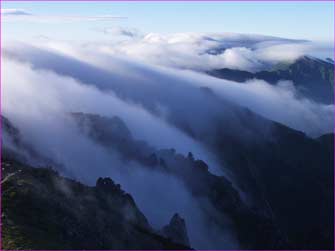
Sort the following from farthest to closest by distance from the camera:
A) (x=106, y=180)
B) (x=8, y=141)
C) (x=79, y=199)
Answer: (x=8, y=141) → (x=106, y=180) → (x=79, y=199)

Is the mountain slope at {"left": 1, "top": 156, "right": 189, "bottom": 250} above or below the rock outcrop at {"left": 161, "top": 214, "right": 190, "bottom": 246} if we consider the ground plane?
above

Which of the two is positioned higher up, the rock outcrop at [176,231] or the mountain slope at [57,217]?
the mountain slope at [57,217]

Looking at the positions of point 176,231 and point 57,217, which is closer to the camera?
point 57,217

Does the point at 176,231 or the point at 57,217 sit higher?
the point at 57,217

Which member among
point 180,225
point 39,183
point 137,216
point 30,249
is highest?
point 30,249

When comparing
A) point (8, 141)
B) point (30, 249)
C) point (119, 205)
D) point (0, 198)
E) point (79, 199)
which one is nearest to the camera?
point (30, 249)

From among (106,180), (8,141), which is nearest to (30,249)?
(106,180)

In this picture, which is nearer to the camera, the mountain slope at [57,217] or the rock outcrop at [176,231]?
the mountain slope at [57,217]

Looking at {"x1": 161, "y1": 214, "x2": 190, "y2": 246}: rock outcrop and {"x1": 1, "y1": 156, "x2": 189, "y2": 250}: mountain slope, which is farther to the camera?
{"x1": 161, "y1": 214, "x2": 190, "y2": 246}: rock outcrop

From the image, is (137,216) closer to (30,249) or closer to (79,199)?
(79,199)

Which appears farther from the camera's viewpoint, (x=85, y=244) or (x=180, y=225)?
(x=180, y=225)

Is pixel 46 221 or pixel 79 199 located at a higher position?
pixel 46 221
